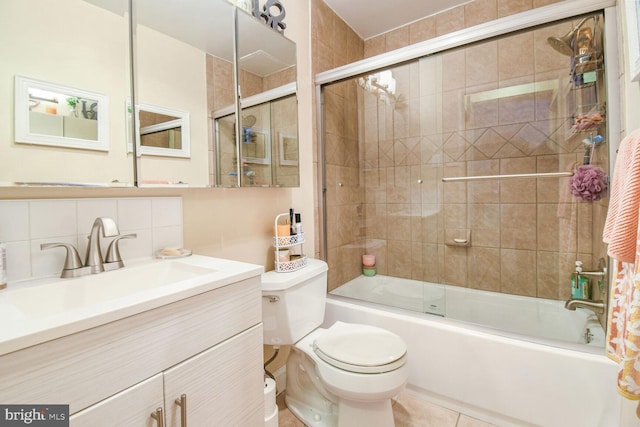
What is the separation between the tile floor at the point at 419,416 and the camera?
53.2 inches

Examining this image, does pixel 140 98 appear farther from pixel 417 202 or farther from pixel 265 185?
pixel 417 202

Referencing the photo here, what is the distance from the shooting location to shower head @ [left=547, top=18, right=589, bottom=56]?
1.42m

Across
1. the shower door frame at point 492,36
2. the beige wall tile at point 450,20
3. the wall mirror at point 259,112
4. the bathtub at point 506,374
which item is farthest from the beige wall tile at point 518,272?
the beige wall tile at point 450,20

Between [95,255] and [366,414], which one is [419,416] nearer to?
[366,414]

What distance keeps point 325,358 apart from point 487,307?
118 cm

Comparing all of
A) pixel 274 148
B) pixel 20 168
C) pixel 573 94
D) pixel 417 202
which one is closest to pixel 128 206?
pixel 20 168

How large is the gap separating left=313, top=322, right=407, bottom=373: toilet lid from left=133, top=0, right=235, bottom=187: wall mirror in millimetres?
879

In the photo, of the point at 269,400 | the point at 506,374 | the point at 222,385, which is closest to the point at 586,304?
the point at 506,374

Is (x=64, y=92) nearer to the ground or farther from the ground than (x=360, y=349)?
farther from the ground

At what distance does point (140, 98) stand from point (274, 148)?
0.68 meters

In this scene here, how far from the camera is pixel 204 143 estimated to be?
1235 mm

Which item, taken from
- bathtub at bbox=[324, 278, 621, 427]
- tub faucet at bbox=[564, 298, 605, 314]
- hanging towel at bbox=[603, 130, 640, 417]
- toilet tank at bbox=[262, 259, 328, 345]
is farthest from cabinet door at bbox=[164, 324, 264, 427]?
tub faucet at bbox=[564, 298, 605, 314]

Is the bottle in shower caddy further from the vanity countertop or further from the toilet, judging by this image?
the vanity countertop

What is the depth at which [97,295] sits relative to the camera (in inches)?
34.2
